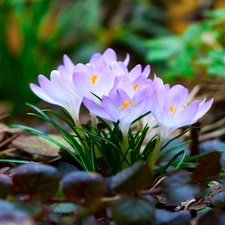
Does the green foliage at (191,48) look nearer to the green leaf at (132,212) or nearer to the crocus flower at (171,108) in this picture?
the crocus flower at (171,108)

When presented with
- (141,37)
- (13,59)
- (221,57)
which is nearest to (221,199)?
(221,57)

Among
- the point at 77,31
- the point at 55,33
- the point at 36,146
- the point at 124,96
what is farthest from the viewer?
the point at 77,31

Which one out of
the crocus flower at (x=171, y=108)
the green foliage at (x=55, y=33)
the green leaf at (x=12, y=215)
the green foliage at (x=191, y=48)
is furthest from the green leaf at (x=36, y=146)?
the green foliage at (x=55, y=33)

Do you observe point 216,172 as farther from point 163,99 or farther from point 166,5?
point 166,5

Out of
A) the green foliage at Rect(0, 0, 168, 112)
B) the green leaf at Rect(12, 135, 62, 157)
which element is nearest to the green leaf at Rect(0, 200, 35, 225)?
the green leaf at Rect(12, 135, 62, 157)

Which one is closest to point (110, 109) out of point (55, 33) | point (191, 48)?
point (191, 48)

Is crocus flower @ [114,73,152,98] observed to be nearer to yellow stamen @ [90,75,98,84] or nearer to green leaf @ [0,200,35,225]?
yellow stamen @ [90,75,98,84]

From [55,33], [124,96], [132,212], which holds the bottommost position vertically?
[132,212]

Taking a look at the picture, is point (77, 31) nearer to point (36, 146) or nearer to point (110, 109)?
point (36, 146)
